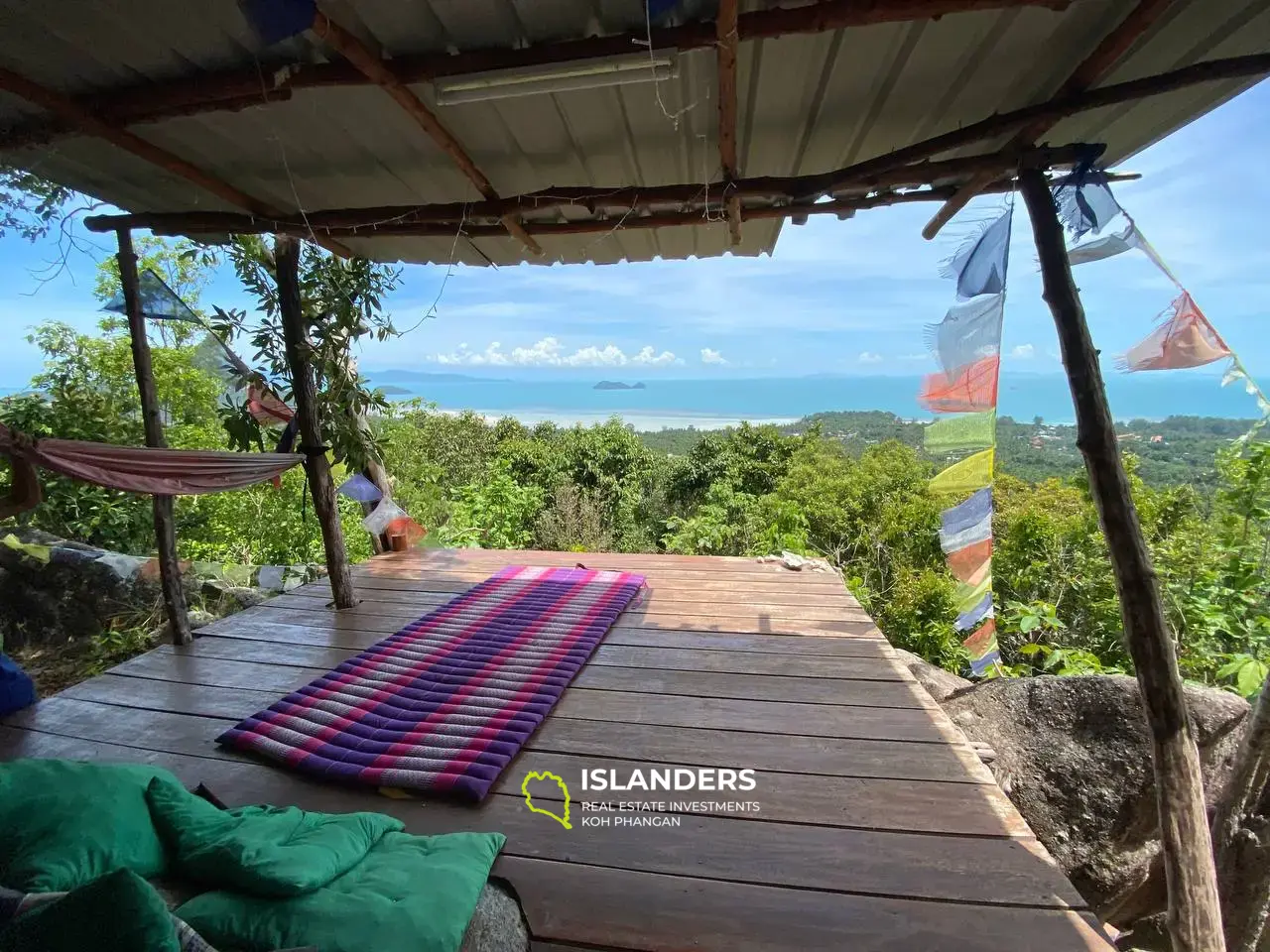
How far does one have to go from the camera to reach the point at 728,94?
1476mm

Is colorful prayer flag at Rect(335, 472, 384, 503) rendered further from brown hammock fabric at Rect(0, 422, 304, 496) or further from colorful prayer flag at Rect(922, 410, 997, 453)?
colorful prayer flag at Rect(922, 410, 997, 453)

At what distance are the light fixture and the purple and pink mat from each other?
1.74 meters

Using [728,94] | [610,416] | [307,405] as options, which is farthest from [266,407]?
[610,416]

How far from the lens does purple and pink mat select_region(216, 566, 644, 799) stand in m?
1.63

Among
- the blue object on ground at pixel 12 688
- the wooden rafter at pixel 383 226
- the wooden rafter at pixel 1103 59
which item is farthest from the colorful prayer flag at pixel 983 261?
the blue object on ground at pixel 12 688

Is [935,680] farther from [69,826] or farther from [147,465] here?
[147,465]

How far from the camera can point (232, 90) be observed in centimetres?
149

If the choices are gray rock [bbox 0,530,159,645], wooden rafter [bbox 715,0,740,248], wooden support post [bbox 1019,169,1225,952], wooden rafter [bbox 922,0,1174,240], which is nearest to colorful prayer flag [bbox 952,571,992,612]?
wooden support post [bbox 1019,169,1225,952]

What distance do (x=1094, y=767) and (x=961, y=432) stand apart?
1226 mm

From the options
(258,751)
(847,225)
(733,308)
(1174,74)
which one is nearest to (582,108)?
(847,225)

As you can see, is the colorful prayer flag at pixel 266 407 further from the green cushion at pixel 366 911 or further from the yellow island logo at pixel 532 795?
the green cushion at pixel 366 911

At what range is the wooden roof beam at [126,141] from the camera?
151 cm

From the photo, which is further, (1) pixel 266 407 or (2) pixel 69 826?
(1) pixel 266 407

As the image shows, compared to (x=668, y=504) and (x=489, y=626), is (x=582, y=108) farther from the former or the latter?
(x=668, y=504)
